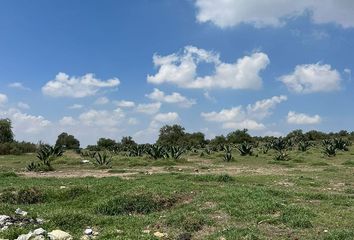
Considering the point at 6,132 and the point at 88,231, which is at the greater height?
the point at 6,132

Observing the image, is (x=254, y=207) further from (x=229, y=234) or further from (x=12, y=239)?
(x=12, y=239)

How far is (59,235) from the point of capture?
993 centimetres

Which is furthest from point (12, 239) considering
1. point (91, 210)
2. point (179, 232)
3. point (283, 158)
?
point (283, 158)

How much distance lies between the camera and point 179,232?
1070cm

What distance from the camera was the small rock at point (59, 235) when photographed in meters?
9.76

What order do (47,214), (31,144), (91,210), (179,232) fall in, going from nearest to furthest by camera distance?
1. (179,232)
2. (47,214)
3. (91,210)
4. (31,144)

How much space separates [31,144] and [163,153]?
28.5 m

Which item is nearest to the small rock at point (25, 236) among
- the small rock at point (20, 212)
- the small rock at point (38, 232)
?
the small rock at point (38, 232)

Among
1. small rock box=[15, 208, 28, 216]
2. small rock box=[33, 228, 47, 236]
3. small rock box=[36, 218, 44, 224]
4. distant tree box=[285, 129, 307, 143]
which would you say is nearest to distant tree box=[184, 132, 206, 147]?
distant tree box=[285, 129, 307, 143]

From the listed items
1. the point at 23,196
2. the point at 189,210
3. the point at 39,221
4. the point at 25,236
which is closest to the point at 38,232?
the point at 25,236

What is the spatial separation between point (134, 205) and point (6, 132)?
52.5 meters

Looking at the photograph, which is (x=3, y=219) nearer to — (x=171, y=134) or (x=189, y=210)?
(x=189, y=210)

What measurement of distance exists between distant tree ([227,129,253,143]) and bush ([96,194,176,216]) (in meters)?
60.4

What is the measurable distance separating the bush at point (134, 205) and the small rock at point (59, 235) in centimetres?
356
